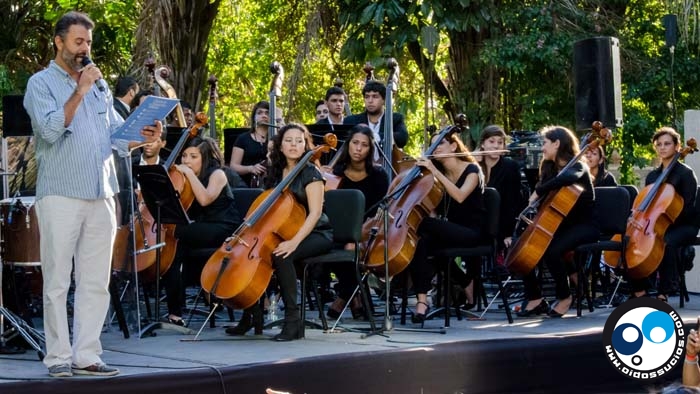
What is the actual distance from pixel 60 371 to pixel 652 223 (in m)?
5.01

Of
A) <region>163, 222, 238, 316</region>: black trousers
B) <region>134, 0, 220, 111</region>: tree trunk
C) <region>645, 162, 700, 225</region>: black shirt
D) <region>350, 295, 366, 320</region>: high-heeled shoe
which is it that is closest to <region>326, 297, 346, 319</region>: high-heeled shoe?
<region>350, 295, 366, 320</region>: high-heeled shoe

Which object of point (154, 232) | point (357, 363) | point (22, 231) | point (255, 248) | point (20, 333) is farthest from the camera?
point (154, 232)

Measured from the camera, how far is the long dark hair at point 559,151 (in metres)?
8.92

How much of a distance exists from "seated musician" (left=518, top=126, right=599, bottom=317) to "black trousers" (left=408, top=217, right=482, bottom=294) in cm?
71

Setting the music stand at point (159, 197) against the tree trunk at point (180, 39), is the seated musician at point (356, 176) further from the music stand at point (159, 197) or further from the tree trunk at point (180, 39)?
the tree trunk at point (180, 39)

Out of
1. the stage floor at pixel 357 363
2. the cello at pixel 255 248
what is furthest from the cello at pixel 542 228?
the cello at pixel 255 248

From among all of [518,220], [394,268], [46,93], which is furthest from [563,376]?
[46,93]

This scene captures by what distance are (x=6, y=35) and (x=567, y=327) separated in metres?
11.8

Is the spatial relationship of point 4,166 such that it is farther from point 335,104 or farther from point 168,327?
point 335,104

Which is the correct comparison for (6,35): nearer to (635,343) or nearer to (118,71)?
(118,71)

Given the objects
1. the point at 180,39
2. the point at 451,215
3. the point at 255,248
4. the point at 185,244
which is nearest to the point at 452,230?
the point at 451,215

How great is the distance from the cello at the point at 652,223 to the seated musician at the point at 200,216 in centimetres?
303

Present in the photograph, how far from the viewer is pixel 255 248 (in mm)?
7285

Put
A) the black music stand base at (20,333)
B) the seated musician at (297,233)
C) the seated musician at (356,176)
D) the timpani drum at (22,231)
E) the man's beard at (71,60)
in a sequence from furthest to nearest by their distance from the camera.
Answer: the seated musician at (356,176) → the seated musician at (297,233) → the timpani drum at (22,231) → the black music stand base at (20,333) → the man's beard at (71,60)
